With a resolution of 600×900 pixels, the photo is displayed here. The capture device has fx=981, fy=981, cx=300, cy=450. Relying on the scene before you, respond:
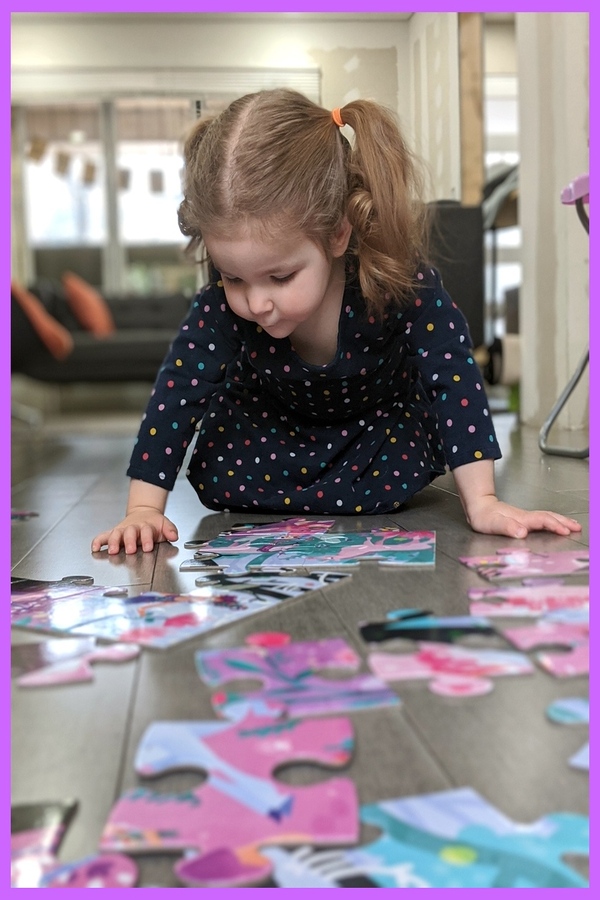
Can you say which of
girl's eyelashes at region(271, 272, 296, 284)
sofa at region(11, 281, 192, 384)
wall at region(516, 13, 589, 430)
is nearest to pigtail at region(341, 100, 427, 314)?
girl's eyelashes at region(271, 272, 296, 284)

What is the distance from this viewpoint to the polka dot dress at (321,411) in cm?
146

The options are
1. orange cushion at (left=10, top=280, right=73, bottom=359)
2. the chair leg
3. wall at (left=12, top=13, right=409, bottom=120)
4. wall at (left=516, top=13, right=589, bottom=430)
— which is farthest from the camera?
orange cushion at (left=10, top=280, right=73, bottom=359)

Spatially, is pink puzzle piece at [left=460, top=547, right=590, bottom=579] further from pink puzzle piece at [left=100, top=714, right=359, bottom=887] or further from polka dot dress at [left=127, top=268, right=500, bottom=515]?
pink puzzle piece at [left=100, top=714, right=359, bottom=887]

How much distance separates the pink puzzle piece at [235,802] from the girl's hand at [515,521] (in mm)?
658

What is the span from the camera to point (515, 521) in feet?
4.21

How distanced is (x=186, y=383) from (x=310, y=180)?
38 centimetres

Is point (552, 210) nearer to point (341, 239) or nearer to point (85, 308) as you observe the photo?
point (341, 239)

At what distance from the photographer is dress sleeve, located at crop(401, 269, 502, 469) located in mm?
1406

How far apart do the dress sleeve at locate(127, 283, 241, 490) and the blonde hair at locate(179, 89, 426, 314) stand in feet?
0.47

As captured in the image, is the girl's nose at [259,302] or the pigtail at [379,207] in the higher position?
the pigtail at [379,207]

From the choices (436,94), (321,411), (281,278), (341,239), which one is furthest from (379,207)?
(436,94)

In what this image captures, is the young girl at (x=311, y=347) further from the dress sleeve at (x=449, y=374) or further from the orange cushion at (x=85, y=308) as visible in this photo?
the orange cushion at (x=85, y=308)

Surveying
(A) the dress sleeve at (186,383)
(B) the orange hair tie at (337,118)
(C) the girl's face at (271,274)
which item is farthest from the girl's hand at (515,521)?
(B) the orange hair tie at (337,118)

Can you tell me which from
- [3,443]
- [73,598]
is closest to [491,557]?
[73,598]
